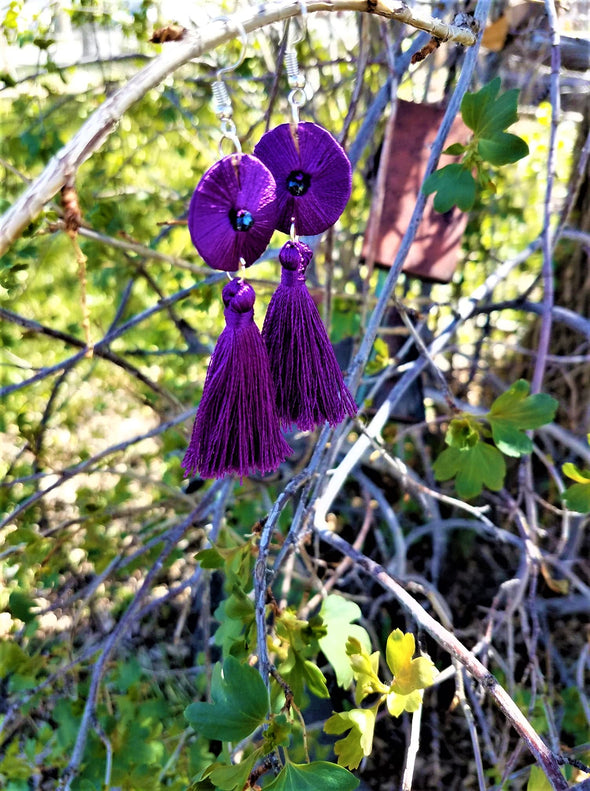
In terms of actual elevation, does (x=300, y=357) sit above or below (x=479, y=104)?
below

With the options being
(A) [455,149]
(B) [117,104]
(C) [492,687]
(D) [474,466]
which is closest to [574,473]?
(D) [474,466]

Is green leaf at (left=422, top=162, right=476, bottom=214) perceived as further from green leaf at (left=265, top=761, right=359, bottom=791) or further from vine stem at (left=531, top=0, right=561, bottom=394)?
green leaf at (left=265, top=761, right=359, bottom=791)

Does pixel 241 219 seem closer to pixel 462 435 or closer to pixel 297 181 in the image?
pixel 297 181

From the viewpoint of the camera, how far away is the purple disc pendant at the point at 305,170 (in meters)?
0.66

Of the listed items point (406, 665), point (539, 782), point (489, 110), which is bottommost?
point (539, 782)

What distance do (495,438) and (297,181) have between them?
1.65ft

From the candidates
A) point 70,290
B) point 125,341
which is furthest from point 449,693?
point 70,290

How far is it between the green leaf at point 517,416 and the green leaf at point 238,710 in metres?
0.52

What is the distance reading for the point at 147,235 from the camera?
6.39 feet

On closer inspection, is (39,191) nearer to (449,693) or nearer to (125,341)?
(449,693)

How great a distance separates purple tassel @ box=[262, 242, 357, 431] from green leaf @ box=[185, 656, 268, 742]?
10.4 inches

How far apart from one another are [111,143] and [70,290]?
22.6 inches

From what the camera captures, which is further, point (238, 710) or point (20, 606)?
point (20, 606)

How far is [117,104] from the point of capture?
1.44ft
